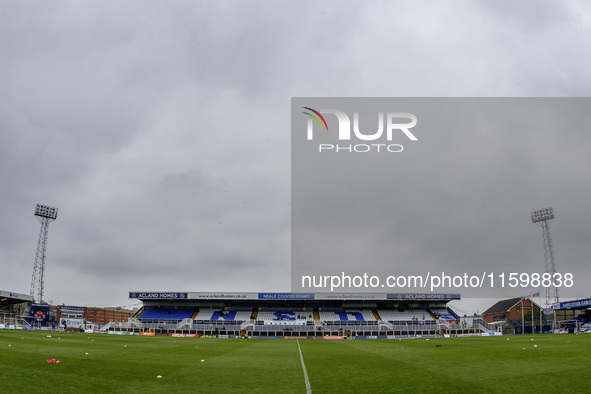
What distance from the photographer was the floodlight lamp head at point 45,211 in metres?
80.9

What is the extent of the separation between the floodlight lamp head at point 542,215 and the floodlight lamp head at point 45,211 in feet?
292

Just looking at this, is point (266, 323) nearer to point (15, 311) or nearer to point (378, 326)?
point (378, 326)

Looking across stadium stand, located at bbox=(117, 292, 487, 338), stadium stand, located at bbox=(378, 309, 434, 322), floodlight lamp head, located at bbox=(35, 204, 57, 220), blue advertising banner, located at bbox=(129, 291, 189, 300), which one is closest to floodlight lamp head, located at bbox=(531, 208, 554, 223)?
stadium stand, located at bbox=(117, 292, 487, 338)

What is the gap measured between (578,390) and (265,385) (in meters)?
7.97

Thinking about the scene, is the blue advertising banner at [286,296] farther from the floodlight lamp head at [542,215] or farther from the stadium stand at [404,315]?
the floodlight lamp head at [542,215]

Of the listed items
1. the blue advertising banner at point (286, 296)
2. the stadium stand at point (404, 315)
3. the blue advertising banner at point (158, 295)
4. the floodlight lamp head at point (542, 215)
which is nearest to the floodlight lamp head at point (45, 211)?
the blue advertising banner at point (158, 295)

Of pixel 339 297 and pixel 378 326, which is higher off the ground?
pixel 339 297

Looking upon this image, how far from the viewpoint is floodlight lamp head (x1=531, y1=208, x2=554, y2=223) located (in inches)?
2918

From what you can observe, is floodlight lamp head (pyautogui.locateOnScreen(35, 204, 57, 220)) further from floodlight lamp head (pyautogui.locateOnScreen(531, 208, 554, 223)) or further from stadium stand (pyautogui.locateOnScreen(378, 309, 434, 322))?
floodlight lamp head (pyautogui.locateOnScreen(531, 208, 554, 223))

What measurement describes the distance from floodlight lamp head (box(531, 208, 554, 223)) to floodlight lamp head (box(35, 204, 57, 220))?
292 feet

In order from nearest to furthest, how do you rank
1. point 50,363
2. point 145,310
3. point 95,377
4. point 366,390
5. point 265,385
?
1. point 366,390
2. point 265,385
3. point 95,377
4. point 50,363
5. point 145,310

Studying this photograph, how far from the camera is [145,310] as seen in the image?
253 feet

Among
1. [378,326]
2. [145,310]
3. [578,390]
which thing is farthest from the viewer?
[145,310]

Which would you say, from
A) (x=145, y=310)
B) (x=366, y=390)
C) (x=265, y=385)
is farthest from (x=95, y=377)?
(x=145, y=310)
